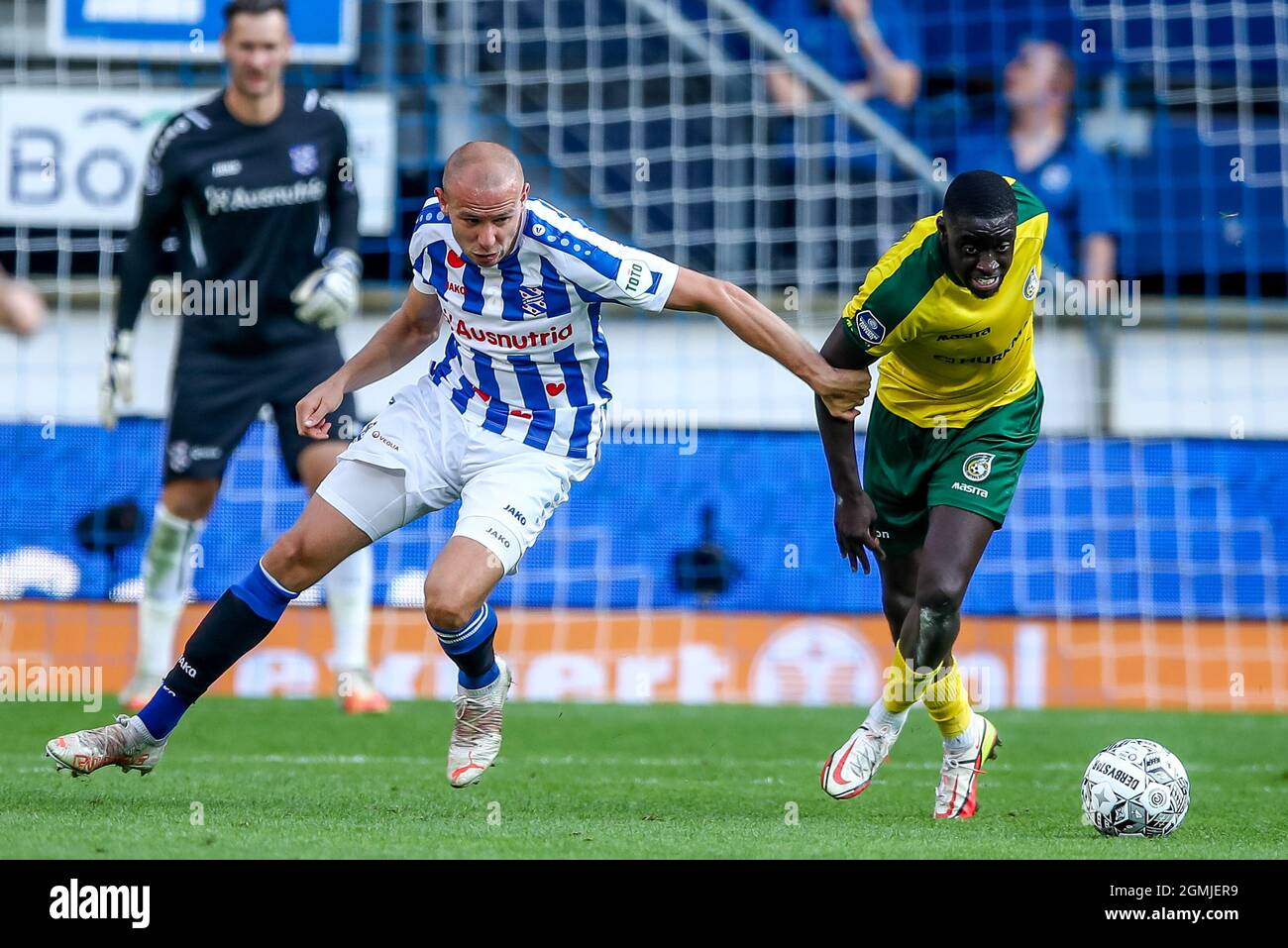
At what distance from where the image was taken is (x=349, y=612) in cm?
855

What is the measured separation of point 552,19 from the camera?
493 inches

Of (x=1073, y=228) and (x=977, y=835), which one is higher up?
(x=1073, y=228)

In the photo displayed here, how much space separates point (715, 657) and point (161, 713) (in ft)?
15.4

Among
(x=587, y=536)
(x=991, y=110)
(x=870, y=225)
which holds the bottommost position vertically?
(x=587, y=536)

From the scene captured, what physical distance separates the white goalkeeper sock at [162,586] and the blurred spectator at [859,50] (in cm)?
561

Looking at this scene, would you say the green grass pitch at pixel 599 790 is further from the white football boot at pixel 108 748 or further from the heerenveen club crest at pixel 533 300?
the heerenveen club crest at pixel 533 300

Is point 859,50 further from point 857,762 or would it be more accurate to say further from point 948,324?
point 857,762

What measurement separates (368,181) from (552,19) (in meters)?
1.85

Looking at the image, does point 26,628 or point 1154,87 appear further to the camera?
point 1154,87

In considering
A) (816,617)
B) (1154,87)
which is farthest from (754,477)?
(1154,87)
